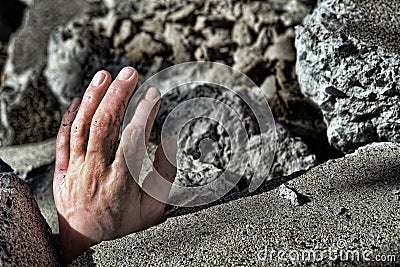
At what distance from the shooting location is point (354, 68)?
1567 millimetres

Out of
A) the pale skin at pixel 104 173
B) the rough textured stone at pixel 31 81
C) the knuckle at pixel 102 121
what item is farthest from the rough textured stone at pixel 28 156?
the knuckle at pixel 102 121

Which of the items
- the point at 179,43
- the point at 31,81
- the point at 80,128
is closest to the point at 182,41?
the point at 179,43

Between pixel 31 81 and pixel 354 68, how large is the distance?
4.90 ft

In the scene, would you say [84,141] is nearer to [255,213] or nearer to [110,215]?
A: [110,215]

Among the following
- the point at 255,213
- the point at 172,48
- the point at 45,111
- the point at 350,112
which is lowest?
the point at 45,111

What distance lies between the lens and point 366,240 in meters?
1.20

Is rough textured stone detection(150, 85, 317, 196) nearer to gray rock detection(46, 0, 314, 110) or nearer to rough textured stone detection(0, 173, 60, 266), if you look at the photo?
rough textured stone detection(0, 173, 60, 266)

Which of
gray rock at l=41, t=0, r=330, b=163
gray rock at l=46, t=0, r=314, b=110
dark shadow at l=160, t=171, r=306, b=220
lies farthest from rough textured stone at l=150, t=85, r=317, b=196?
gray rock at l=46, t=0, r=314, b=110

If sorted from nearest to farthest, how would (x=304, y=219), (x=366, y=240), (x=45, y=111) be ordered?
(x=366, y=240), (x=304, y=219), (x=45, y=111)

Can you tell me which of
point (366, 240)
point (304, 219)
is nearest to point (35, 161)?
point (304, 219)

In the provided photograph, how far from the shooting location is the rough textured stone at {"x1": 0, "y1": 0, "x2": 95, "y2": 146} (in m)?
2.33

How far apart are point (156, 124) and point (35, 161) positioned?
44 cm

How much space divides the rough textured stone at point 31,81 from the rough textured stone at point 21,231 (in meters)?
0.96

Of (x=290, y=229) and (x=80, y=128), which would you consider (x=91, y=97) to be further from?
(x=290, y=229)
